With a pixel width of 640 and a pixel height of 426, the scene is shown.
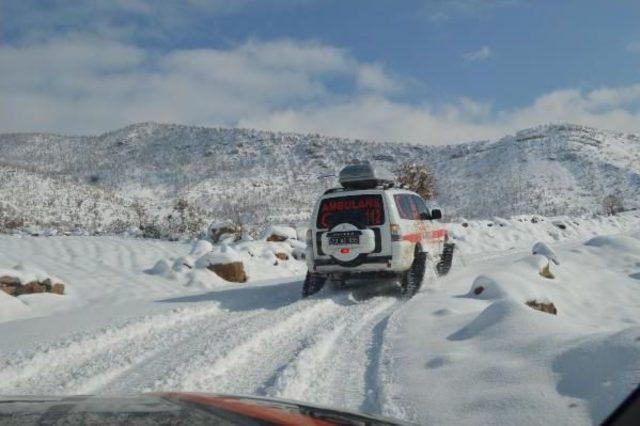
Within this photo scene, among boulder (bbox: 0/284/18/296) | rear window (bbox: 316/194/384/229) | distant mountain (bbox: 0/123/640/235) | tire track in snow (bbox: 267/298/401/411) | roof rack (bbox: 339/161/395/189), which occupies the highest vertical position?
distant mountain (bbox: 0/123/640/235)

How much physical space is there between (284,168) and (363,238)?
411 feet

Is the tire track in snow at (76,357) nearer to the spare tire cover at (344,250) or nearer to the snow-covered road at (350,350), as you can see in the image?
the snow-covered road at (350,350)

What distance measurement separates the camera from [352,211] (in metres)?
9.63

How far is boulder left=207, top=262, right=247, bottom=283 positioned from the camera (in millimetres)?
12484

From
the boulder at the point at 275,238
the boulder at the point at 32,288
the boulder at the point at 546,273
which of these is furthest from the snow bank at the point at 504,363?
the boulder at the point at 275,238

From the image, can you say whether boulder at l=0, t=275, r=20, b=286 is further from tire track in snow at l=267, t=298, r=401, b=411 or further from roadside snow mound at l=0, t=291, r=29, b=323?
tire track in snow at l=267, t=298, r=401, b=411

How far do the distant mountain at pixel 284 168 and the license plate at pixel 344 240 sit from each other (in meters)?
50.5

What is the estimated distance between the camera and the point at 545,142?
124312 millimetres

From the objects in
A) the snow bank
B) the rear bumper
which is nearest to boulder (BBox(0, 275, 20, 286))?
the rear bumper

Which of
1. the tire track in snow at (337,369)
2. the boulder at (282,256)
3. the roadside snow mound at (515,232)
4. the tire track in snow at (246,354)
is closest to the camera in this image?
the tire track in snow at (337,369)

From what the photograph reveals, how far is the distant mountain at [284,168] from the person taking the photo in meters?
85.1

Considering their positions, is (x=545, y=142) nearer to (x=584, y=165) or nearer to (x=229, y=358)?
(x=584, y=165)

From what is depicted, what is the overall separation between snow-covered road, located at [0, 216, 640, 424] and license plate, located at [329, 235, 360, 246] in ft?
3.08

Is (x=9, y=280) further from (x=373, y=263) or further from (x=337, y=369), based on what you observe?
(x=337, y=369)
